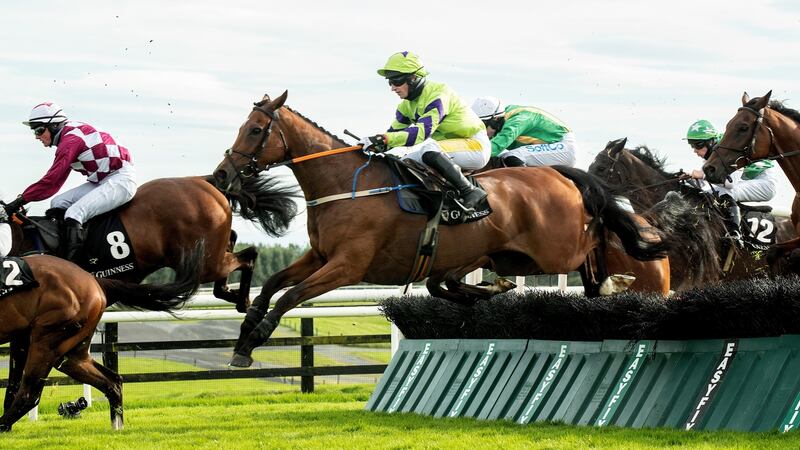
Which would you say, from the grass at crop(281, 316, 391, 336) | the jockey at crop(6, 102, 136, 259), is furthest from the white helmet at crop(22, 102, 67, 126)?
the grass at crop(281, 316, 391, 336)

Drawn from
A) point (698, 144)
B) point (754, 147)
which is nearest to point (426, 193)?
point (754, 147)

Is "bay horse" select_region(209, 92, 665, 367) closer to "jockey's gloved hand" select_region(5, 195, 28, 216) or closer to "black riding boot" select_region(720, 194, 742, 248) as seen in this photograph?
"jockey's gloved hand" select_region(5, 195, 28, 216)

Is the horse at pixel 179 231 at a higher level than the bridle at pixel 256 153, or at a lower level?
lower

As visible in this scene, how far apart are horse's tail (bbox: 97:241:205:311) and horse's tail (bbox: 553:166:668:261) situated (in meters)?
2.74

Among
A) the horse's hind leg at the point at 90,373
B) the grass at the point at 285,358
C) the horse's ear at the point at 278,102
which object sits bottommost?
the grass at the point at 285,358

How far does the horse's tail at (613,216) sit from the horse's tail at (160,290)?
274 cm

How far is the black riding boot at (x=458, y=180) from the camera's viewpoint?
297 inches

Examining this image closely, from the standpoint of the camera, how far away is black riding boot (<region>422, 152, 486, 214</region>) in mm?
7547

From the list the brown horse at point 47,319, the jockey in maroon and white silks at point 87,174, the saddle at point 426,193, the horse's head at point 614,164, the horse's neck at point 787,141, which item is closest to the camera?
the brown horse at point 47,319

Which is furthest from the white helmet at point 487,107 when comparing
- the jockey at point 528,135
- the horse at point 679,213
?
the horse at point 679,213

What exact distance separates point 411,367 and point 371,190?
1593 mm

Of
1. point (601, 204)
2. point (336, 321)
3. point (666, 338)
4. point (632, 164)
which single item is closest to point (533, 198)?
point (601, 204)

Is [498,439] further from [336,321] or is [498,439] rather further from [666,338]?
[336,321]

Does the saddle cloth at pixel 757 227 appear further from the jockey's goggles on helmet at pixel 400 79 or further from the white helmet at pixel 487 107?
the jockey's goggles on helmet at pixel 400 79
